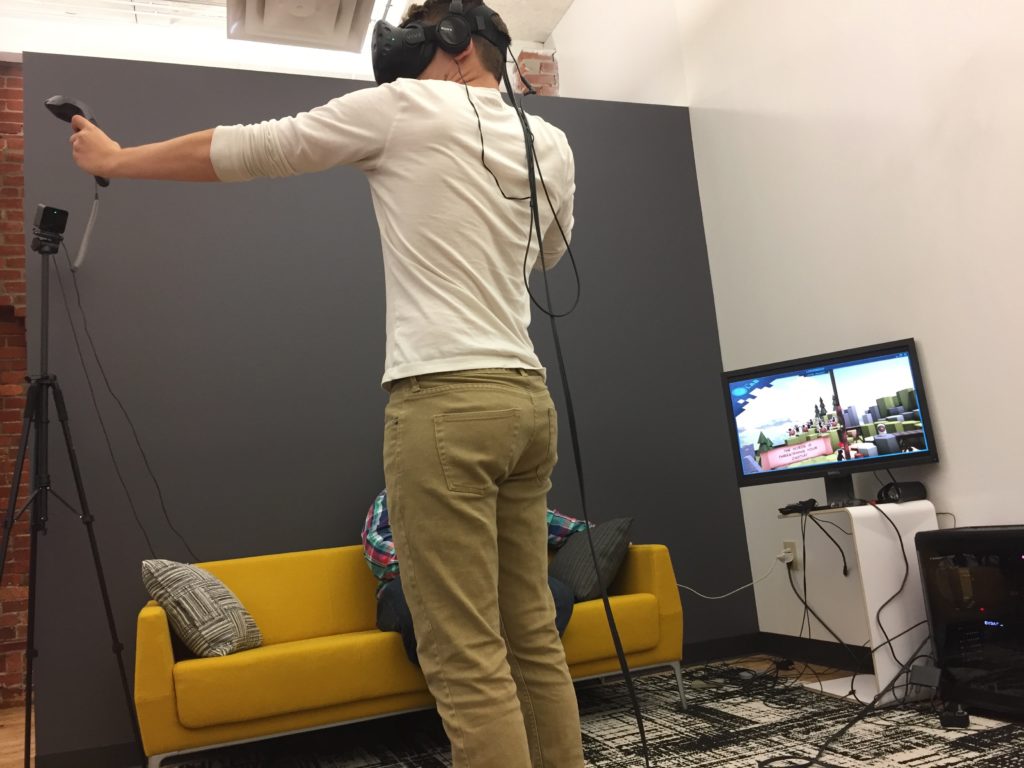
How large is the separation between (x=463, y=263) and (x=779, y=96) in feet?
9.30

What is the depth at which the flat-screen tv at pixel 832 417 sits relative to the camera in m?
2.98

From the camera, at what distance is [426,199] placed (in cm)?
136

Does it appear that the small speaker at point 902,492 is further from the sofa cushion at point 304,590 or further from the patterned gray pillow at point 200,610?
the patterned gray pillow at point 200,610

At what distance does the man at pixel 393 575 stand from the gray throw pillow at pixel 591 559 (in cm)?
7

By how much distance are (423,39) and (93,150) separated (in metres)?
0.58

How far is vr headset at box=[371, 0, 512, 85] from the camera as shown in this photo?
4.96 feet

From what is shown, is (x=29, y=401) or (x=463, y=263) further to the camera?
(x=29, y=401)

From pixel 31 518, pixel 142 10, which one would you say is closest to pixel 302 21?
pixel 142 10

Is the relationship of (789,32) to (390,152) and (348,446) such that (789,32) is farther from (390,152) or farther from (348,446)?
(390,152)

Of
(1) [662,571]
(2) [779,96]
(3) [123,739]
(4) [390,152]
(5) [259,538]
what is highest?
(2) [779,96]

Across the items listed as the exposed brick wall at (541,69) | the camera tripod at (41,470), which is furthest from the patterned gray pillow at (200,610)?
the exposed brick wall at (541,69)

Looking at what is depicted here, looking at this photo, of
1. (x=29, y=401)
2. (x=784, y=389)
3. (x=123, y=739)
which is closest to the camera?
(x=29, y=401)

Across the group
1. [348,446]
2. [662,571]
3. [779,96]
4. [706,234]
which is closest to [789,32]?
[779,96]

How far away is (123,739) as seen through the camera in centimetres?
296
